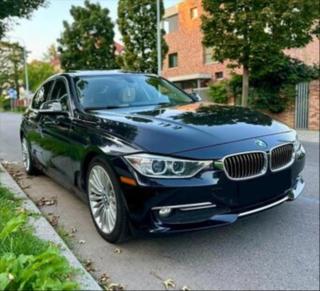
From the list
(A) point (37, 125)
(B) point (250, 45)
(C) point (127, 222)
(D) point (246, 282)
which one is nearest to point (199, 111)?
(C) point (127, 222)

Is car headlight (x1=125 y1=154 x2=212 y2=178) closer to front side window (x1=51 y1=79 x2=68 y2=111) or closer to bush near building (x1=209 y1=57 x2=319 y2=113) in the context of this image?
front side window (x1=51 y1=79 x2=68 y2=111)

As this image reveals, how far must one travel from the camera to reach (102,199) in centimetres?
374

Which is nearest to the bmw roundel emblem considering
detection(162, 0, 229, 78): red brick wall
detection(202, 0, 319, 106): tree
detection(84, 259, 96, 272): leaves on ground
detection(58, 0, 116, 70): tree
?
detection(84, 259, 96, 272): leaves on ground

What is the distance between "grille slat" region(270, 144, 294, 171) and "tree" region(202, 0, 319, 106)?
6.19m

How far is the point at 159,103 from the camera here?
184 inches

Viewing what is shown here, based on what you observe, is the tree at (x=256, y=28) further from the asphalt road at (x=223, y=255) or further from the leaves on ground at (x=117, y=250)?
the leaves on ground at (x=117, y=250)

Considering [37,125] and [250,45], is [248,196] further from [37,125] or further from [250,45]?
[250,45]

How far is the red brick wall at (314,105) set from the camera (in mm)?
14312

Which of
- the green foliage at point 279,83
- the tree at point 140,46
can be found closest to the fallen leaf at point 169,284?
the green foliage at point 279,83

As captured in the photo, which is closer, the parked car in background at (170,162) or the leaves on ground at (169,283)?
the leaves on ground at (169,283)

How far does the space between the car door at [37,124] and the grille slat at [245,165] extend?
9.39 ft

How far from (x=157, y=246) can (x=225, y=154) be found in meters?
1.06

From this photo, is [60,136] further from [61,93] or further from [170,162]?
[170,162]

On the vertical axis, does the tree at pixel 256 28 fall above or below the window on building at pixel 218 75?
above
